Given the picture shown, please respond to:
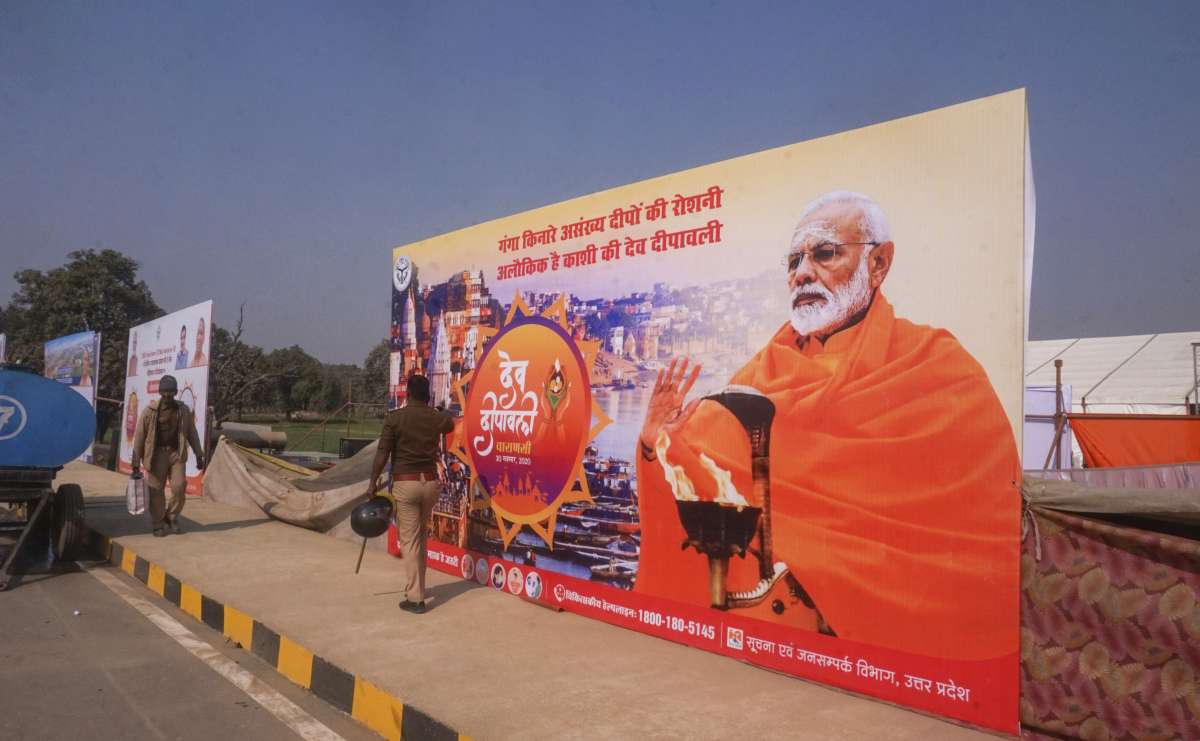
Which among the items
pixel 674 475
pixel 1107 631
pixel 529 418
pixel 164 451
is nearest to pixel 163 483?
pixel 164 451

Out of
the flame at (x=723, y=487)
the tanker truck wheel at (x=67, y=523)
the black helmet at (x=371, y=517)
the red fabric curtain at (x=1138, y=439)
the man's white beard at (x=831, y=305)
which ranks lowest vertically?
the tanker truck wheel at (x=67, y=523)

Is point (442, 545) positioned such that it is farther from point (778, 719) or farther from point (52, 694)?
point (778, 719)

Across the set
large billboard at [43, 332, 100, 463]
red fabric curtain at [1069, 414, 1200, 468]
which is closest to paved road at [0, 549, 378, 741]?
red fabric curtain at [1069, 414, 1200, 468]

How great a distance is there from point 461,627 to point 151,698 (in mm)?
1903

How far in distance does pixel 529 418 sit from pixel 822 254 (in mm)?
2923

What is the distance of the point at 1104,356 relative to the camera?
2511 cm

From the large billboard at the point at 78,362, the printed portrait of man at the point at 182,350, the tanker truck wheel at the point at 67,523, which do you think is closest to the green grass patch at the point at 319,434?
the large billboard at the point at 78,362

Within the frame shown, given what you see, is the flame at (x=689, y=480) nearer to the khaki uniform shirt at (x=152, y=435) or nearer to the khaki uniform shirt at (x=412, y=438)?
the khaki uniform shirt at (x=412, y=438)

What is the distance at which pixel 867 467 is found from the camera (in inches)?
171

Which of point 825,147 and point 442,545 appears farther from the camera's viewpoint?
point 442,545

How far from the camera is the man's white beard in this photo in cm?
446

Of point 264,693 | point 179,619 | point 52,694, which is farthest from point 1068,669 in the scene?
point 179,619

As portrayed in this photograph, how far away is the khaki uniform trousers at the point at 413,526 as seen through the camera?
600cm

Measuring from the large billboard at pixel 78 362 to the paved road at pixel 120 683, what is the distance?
12798mm
